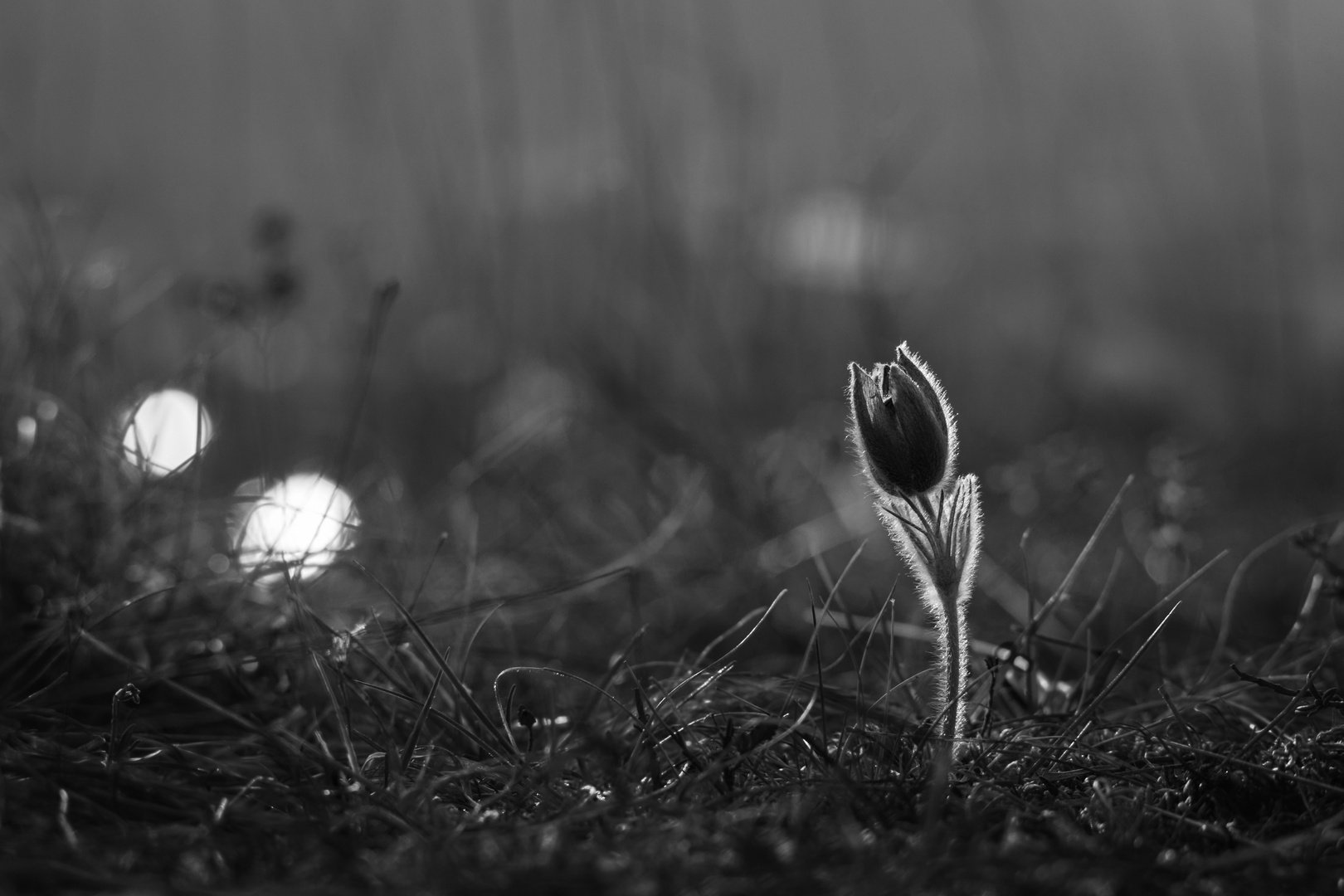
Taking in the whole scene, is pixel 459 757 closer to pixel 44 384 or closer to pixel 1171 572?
pixel 44 384

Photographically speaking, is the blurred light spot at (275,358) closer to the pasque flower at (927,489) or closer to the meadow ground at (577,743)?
the meadow ground at (577,743)

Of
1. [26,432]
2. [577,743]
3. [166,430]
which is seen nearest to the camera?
[577,743]

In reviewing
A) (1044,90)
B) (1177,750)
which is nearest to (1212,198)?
(1044,90)

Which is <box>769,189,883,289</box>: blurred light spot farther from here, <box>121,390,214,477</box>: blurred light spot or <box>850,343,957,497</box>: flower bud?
<box>850,343,957,497</box>: flower bud

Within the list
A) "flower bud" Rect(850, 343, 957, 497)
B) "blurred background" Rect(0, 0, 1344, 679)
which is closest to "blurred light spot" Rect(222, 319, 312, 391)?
"blurred background" Rect(0, 0, 1344, 679)

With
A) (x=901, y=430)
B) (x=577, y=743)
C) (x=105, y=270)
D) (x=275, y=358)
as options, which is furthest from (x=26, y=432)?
(x=275, y=358)

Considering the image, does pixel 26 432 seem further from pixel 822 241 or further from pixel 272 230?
pixel 822 241

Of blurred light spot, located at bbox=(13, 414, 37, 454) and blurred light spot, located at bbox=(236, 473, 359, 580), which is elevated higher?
blurred light spot, located at bbox=(13, 414, 37, 454)
